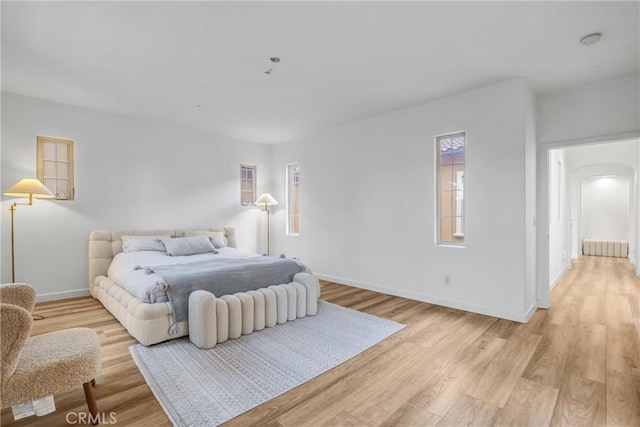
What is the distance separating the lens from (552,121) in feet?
12.6

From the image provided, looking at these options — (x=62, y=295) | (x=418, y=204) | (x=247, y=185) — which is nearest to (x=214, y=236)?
(x=247, y=185)

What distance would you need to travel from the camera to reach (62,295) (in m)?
4.27

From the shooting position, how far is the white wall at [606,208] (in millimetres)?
8484

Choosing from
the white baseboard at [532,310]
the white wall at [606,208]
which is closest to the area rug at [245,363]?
the white baseboard at [532,310]

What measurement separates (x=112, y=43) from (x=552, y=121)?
16.5 ft

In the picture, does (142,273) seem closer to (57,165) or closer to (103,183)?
(103,183)

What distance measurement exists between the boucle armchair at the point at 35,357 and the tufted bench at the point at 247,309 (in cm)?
89

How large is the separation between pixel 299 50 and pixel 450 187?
266 centimetres

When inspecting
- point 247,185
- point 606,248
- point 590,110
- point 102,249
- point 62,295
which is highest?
point 590,110

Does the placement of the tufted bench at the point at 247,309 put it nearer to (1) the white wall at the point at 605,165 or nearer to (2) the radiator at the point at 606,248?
(1) the white wall at the point at 605,165

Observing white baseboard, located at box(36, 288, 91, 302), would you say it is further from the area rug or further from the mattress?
the area rug

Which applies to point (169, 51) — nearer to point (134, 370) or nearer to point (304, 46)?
point (304, 46)

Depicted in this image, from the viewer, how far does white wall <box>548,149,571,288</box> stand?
187 inches

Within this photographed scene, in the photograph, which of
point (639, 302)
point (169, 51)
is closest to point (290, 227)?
point (169, 51)
